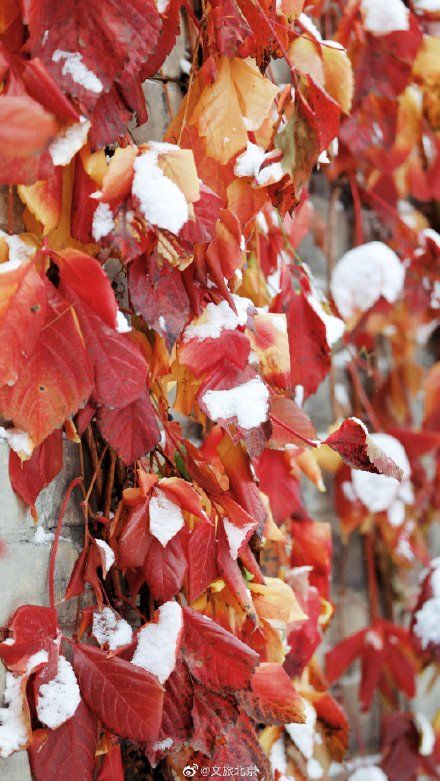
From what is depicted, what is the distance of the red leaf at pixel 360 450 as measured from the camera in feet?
2.35

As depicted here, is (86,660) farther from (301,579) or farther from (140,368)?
(301,579)

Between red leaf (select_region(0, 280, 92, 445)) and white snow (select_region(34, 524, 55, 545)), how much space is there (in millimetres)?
124

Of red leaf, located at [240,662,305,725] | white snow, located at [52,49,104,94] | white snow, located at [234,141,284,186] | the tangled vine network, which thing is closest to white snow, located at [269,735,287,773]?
the tangled vine network

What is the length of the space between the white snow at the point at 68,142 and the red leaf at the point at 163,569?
12.7 inches

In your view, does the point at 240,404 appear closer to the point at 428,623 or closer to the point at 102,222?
the point at 102,222

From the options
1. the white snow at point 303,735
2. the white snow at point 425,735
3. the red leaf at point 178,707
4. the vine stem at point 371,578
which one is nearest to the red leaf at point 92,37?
A: the red leaf at point 178,707

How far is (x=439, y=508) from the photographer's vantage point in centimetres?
143

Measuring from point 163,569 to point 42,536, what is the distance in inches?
4.2

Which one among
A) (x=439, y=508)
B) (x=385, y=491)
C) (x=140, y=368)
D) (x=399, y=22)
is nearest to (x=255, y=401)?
(x=140, y=368)

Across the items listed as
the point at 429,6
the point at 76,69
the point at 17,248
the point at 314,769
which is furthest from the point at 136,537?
the point at 429,6

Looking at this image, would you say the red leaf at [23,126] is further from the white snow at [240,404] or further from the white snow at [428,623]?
the white snow at [428,623]

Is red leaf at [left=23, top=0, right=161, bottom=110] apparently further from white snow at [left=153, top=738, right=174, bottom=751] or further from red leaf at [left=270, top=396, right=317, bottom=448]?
white snow at [left=153, top=738, right=174, bottom=751]

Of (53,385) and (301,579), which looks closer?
(53,385)

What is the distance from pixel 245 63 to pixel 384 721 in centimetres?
100
